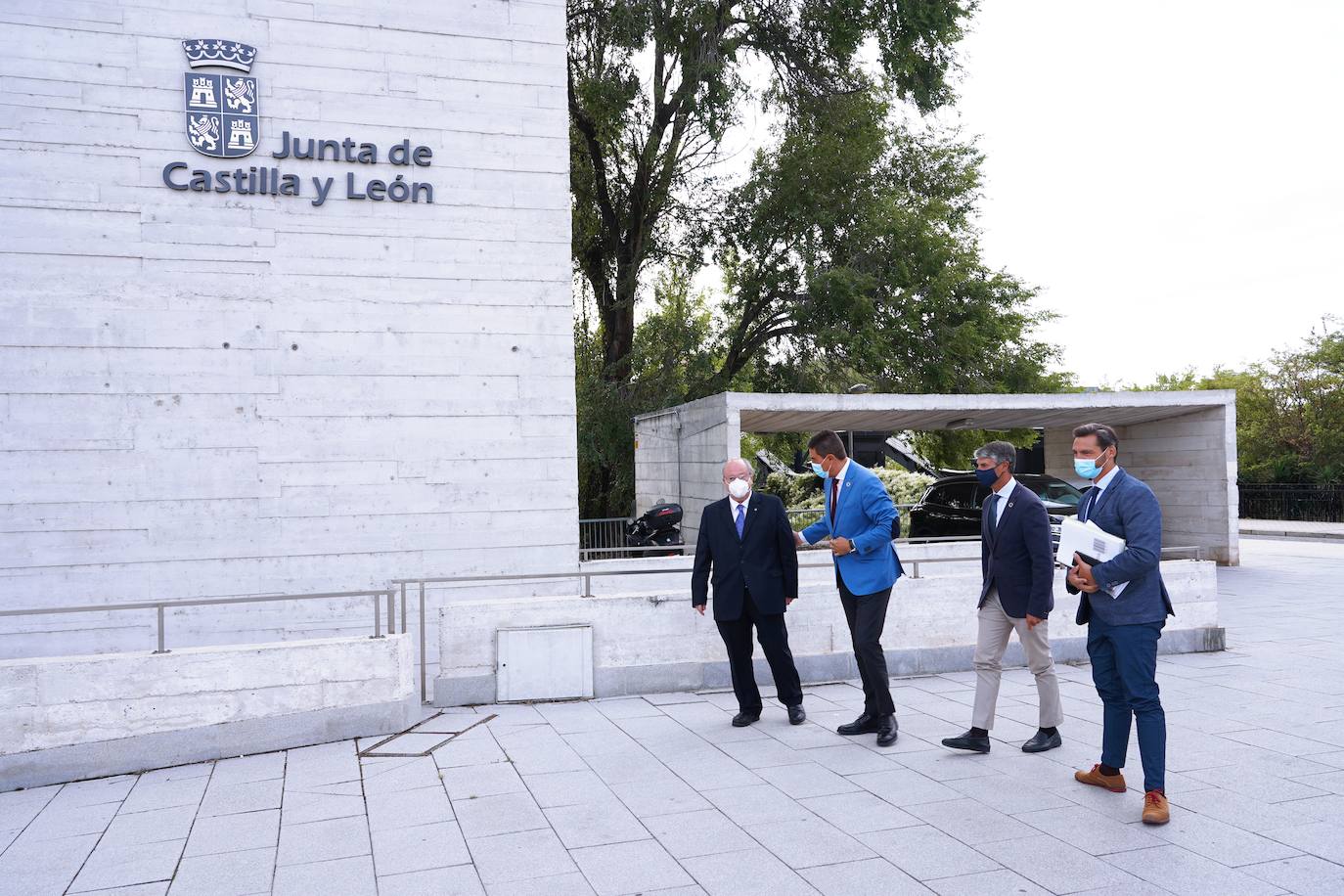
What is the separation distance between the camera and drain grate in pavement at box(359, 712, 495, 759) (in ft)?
20.6

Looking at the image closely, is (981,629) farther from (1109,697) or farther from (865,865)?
(865,865)

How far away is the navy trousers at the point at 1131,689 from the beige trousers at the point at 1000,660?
32.1 inches

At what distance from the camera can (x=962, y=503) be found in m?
16.6

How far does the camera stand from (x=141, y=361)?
359 inches

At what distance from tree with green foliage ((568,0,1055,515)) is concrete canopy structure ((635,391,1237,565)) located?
8.59 feet

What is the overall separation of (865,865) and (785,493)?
79.5 ft

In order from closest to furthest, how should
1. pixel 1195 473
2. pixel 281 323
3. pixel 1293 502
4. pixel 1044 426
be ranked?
1. pixel 281 323
2. pixel 1195 473
3. pixel 1044 426
4. pixel 1293 502

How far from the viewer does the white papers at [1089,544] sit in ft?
16.2

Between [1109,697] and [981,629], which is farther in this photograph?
[981,629]

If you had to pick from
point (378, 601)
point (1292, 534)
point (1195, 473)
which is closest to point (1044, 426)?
point (1195, 473)

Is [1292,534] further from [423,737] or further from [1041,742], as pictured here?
[423,737]

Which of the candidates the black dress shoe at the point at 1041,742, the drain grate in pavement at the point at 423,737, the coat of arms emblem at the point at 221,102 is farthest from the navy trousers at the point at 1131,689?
the coat of arms emblem at the point at 221,102

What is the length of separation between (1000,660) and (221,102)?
27.7ft

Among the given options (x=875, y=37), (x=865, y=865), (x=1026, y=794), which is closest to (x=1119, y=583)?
(x=1026, y=794)
